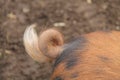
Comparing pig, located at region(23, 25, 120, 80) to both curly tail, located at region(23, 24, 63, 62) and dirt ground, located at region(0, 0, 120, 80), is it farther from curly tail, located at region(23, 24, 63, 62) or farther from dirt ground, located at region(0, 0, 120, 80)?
dirt ground, located at region(0, 0, 120, 80)

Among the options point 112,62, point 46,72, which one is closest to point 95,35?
point 112,62

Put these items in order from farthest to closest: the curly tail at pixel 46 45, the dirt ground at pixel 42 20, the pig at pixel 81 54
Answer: the dirt ground at pixel 42 20 → the curly tail at pixel 46 45 → the pig at pixel 81 54

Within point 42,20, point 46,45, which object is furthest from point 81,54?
point 42,20

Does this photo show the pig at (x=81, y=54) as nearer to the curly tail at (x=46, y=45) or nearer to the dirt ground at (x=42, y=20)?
the curly tail at (x=46, y=45)

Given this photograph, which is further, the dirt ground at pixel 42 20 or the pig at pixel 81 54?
the dirt ground at pixel 42 20

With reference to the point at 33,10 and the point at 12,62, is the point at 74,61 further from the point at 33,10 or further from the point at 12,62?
the point at 33,10

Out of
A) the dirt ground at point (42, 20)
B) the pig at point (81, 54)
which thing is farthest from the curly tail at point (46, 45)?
the dirt ground at point (42, 20)
